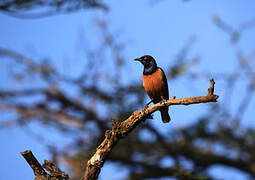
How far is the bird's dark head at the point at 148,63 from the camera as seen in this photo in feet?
20.5

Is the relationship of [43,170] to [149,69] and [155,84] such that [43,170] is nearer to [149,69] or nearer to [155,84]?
[155,84]

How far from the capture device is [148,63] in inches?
253

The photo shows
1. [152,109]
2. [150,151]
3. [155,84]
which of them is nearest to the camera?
[152,109]

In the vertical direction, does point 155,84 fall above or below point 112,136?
above

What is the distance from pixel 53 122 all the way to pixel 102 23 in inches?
178

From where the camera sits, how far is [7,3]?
5.10 m

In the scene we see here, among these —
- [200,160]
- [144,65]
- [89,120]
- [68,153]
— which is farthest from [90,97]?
[144,65]

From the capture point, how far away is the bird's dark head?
20.5ft

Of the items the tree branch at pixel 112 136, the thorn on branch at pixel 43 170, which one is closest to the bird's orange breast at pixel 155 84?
the tree branch at pixel 112 136

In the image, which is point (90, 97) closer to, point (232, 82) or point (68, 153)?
point (68, 153)

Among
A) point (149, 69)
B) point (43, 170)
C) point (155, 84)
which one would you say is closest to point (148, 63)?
point (149, 69)

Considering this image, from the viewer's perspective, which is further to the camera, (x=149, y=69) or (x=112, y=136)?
(x=149, y=69)

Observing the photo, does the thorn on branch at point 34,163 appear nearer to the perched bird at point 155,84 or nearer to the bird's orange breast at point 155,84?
the perched bird at point 155,84

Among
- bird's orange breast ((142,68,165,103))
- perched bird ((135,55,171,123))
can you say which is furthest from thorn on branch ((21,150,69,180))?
bird's orange breast ((142,68,165,103))
